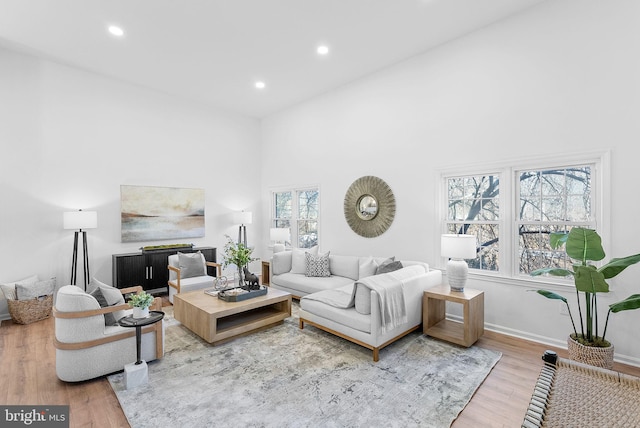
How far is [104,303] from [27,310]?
2.48m

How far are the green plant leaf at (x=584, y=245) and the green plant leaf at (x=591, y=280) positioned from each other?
0.15 metres

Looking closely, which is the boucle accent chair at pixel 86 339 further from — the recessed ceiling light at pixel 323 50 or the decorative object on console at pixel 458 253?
the recessed ceiling light at pixel 323 50

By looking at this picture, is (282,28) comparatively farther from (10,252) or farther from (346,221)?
(10,252)

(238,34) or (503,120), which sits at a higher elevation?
(238,34)

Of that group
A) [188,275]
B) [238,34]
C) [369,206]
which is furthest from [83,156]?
[369,206]

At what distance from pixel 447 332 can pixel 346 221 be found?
2.62 m

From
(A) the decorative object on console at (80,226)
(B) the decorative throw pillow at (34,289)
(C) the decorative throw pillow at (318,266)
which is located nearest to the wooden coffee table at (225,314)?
(C) the decorative throw pillow at (318,266)

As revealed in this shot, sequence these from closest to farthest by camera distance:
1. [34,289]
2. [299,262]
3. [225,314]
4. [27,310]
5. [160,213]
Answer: [225,314], [27,310], [34,289], [299,262], [160,213]

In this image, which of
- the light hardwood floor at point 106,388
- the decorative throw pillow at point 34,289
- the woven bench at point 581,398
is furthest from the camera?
the decorative throw pillow at point 34,289

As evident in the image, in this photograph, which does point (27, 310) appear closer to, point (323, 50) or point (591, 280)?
point (323, 50)

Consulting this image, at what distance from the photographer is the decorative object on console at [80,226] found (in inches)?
183

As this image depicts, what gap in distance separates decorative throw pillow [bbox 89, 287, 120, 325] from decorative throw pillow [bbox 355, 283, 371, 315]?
2.40 metres

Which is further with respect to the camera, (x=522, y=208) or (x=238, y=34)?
(x=238, y=34)

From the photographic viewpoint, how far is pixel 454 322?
13.4ft
